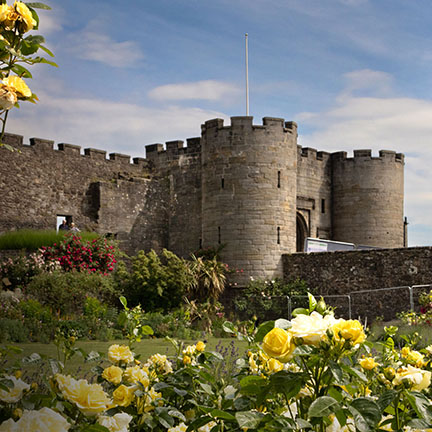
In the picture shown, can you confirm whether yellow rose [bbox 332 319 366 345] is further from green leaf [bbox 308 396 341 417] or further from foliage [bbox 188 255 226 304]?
foliage [bbox 188 255 226 304]

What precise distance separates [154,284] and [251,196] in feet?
13.7

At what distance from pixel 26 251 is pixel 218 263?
534cm

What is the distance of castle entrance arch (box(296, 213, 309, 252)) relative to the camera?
2181 cm

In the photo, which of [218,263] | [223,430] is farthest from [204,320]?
[223,430]

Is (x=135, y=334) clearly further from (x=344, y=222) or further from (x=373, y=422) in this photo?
(x=344, y=222)

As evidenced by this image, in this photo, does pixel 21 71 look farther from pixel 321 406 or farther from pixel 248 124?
pixel 248 124

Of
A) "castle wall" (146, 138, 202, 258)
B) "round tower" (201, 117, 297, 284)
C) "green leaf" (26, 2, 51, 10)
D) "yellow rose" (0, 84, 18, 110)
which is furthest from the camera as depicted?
"castle wall" (146, 138, 202, 258)

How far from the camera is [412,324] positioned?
12.0 meters

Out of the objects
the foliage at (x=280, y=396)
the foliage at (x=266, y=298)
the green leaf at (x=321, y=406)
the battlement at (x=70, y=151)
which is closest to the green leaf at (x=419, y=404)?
the foliage at (x=280, y=396)

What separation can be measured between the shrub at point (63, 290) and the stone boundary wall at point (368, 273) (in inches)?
256

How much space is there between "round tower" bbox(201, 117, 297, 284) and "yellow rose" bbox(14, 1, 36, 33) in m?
15.3

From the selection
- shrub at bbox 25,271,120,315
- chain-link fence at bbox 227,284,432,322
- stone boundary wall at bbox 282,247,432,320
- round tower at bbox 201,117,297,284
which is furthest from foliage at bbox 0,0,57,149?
round tower at bbox 201,117,297,284

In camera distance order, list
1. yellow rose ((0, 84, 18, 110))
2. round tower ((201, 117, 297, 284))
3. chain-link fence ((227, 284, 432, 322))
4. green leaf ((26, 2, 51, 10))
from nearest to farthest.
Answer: yellow rose ((0, 84, 18, 110)) < green leaf ((26, 2, 51, 10)) < chain-link fence ((227, 284, 432, 322)) < round tower ((201, 117, 297, 284))

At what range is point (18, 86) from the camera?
241cm
